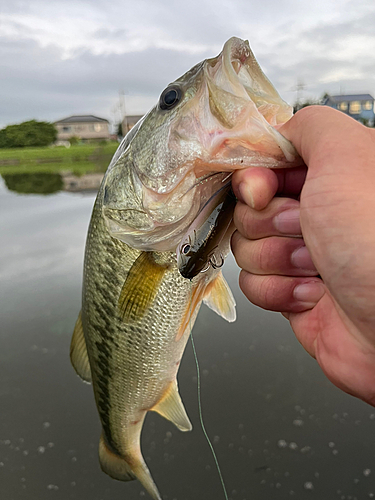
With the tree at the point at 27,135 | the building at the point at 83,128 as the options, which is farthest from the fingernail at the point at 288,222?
the building at the point at 83,128

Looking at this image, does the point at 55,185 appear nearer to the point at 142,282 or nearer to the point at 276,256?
the point at 142,282

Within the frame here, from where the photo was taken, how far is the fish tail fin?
5.86ft

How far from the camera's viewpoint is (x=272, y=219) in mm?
1063

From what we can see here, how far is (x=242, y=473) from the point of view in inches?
88.2

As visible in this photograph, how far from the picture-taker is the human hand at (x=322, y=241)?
0.80 m

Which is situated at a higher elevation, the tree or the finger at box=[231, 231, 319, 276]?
the tree

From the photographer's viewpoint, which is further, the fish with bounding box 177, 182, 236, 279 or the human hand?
the fish with bounding box 177, 182, 236, 279

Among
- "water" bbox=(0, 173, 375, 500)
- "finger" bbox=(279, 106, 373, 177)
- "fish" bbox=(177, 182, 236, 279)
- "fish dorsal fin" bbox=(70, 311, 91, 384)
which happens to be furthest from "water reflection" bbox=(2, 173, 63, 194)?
"finger" bbox=(279, 106, 373, 177)

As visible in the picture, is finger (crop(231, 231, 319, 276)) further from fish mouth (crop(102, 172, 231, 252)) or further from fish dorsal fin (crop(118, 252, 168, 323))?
fish dorsal fin (crop(118, 252, 168, 323))

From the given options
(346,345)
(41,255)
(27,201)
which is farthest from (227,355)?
(27,201)

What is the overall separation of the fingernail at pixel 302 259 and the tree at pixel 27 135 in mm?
53507

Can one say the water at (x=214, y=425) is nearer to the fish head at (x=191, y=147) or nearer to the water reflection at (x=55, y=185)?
the fish head at (x=191, y=147)

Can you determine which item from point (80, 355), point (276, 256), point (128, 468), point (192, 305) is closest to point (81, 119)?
point (80, 355)

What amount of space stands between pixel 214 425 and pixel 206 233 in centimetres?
200
